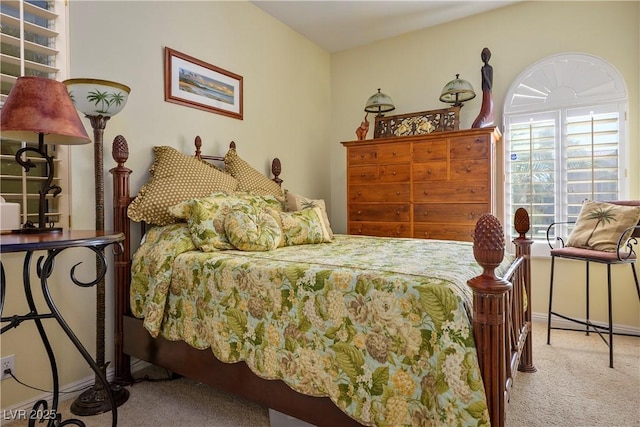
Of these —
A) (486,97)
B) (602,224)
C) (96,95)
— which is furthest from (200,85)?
(602,224)

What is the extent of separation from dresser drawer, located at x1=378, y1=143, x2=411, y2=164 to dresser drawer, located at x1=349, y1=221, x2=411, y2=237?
0.57m

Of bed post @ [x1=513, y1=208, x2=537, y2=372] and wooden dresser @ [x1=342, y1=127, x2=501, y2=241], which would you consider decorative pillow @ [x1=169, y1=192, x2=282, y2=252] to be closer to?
wooden dresser @ [x1=342, y1=127, x2=501, y2=241]

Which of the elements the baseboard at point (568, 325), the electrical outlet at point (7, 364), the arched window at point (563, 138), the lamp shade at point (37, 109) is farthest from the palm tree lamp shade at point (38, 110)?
the baseboard at point (568, 325)

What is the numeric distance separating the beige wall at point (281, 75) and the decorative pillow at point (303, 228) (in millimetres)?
950

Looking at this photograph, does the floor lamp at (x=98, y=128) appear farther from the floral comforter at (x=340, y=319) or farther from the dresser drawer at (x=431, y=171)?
the dresser drawer at (x=431, y=171)

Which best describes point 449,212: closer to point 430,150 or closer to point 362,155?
point 430,150

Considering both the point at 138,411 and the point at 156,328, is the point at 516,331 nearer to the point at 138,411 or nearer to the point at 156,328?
the point at 156,328

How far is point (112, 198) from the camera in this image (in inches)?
88.1

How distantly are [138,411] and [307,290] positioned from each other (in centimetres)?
116

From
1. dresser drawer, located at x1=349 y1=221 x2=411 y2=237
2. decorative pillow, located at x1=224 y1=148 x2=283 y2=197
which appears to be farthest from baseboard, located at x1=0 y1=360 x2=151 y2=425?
dresser drawer, located at x1=349 y1=221 x2=411 y2=237

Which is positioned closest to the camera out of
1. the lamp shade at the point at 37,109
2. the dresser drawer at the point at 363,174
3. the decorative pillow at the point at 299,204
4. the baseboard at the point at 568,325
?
the lamp shade at the point at 37,109

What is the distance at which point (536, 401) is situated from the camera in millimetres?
1929

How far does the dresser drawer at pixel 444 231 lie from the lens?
3.02 m

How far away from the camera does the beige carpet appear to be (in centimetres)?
176
